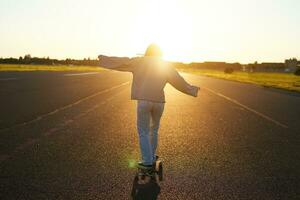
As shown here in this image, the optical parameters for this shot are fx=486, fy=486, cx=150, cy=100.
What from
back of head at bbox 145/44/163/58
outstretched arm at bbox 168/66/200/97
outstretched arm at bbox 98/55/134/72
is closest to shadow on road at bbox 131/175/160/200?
outstretched arm at bbox 168/66/200/97

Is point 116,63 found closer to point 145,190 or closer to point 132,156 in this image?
point 145,190

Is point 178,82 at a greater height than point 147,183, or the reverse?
point 178,82

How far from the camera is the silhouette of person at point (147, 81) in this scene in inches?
249

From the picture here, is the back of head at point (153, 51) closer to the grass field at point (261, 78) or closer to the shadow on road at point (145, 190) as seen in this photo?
the shadow on road at point (145, 190)

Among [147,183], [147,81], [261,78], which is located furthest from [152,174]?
[261,78]

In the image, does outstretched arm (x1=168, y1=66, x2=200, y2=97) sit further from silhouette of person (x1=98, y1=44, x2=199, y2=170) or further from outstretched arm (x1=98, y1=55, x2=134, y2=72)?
outstretched arm (x1=98, y1=55, x2=134, y2=72)

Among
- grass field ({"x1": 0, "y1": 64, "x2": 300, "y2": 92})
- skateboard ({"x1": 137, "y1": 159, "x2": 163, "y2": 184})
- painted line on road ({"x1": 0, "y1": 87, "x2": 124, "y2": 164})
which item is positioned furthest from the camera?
grass field ({"x1": 0, "y1": 64, "x2": 300, "y2": 92})

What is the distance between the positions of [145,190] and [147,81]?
1408 millimetres

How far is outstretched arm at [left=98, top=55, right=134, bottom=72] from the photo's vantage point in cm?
→ 635

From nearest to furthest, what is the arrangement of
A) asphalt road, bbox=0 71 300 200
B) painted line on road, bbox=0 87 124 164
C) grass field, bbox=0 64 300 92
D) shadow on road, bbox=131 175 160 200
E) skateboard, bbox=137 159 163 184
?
shadow on road, bbox=131 175 160 200
asphalt road, bbox=0 71 300 200
skateboard, bbox=137 159 163 184
painted line on road, bbox=0 87 124 164
grass field, bbox=0 64 300 92

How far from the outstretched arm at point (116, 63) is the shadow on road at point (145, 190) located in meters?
1.49

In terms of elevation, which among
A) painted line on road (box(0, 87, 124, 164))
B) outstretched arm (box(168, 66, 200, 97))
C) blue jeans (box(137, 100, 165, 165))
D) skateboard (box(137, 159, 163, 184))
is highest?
outstretched arm (box(168, 66, 200, 97))

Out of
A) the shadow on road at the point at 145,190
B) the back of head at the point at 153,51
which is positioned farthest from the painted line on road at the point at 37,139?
the back of head at the point at 153,51

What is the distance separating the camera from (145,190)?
5.88 m
